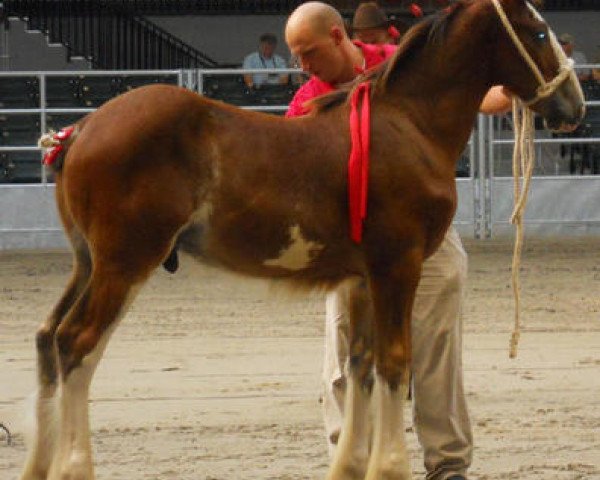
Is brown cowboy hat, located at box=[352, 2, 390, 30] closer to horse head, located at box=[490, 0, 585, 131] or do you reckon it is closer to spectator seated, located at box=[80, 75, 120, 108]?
horse head, located at box=[490, 0, 585, 131]

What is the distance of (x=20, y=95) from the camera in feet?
62.2

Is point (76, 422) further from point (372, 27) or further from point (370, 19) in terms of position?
point (370, 19)

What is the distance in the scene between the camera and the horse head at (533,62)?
623 centimetres

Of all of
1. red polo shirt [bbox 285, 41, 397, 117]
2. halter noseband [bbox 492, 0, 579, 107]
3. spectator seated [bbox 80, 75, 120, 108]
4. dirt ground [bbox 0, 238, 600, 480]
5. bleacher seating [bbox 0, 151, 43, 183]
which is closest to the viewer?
halter noseband [bbox 492, 0, 579, 107]

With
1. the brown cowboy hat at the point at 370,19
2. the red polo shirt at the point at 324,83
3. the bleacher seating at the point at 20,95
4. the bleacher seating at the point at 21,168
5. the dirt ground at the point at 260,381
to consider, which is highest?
the brown cowboy hat at the point at 370,19

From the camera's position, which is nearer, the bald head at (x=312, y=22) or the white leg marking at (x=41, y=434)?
the white leg marking at (x=41, y=434)

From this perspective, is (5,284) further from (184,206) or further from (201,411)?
(184,206)

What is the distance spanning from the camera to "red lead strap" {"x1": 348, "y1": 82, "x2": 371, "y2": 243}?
5.98 m

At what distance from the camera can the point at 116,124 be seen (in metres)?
5.95

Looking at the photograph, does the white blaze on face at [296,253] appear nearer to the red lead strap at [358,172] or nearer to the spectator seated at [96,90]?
A: the red lead strap at [358,172]

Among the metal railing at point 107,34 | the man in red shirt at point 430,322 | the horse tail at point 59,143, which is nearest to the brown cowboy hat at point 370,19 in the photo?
the man in red shirt at point 430,322

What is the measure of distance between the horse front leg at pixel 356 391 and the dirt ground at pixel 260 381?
0.18 m

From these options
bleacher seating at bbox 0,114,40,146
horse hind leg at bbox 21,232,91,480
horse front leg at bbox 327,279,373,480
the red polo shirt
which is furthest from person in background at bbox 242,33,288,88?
horse hind leg at bbox 21,232,91,480

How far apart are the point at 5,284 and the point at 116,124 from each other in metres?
9.39
